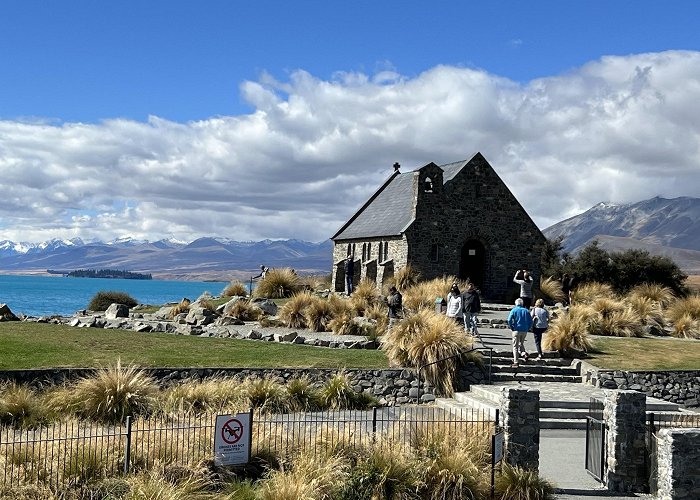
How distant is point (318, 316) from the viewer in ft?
89.6

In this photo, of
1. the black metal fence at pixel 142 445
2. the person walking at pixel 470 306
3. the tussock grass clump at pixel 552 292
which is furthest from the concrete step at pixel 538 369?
the tussock grass clump at pixel 552 292

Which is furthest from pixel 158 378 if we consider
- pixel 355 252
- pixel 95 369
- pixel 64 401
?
pixel 355 252

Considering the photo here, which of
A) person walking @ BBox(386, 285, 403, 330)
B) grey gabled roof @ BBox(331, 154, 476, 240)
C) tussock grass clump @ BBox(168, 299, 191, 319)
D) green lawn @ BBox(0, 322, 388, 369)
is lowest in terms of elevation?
green lawn @ BBox(0, 322, 388, 369)

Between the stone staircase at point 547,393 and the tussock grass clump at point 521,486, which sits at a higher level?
the stone staircase at point 547,393

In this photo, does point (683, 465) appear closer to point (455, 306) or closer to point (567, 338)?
point (567, 338)

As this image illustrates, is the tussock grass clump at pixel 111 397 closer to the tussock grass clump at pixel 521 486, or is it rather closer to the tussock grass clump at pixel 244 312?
the tussock grass clump at pixel 521 486

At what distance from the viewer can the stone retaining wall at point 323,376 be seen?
57.6 ft

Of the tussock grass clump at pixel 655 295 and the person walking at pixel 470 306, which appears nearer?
the person walking at pixel 470 306

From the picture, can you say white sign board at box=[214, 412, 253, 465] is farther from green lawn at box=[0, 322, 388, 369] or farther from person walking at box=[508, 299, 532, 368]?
person walking at box=[508, 299, 532, 368]

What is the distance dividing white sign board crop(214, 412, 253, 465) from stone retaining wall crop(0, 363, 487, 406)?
5820 mm

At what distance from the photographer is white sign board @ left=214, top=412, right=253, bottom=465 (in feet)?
41.6

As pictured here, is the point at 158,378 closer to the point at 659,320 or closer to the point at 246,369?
the point at 246,369

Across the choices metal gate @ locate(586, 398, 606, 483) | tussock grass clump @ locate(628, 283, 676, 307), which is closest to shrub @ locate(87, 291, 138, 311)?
tussock grass clump @ locate(628, 283, 676, 307)

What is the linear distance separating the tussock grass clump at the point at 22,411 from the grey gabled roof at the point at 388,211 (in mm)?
24883
